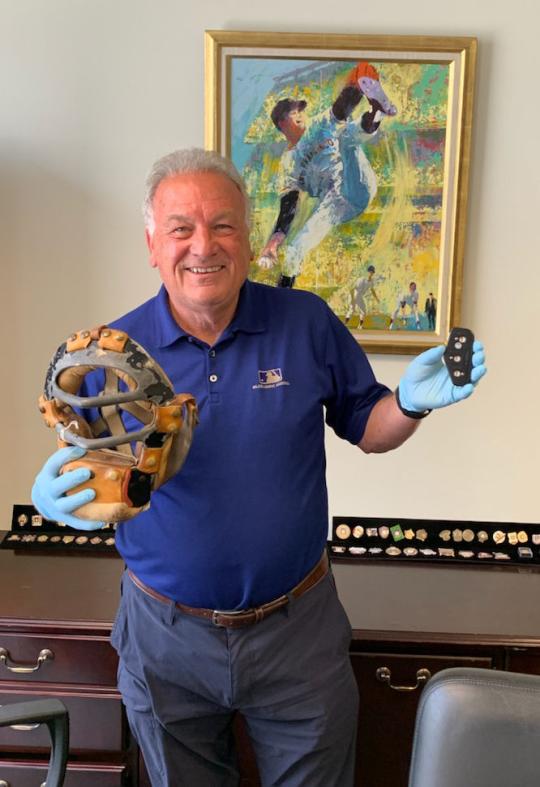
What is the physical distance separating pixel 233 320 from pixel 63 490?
1.26 ft

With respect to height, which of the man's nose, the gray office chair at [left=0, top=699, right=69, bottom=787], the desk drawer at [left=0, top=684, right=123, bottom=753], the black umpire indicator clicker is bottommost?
the desk drawer at [left=0, top=684, right=123, bottom=753]

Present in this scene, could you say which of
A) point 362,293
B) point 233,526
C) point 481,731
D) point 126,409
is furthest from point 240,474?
point 362,293

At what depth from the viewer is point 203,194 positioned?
110cm

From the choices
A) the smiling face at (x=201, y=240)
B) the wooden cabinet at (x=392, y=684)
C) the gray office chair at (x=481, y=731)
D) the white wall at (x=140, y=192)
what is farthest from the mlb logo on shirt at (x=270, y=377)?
the white wall at (x=140, y=192)

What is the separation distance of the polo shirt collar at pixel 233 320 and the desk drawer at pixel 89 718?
2.54 ft

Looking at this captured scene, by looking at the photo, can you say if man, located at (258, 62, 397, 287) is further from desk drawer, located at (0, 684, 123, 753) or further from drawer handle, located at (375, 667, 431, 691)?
desk drawer, located at (0, 684, 123, 753)

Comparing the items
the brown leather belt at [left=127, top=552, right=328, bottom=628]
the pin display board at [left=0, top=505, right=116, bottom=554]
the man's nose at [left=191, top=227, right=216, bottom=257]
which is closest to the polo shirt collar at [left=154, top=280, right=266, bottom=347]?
the man's nose at [left=191, top=227, right=216, bottom=257]

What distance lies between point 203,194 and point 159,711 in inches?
32.1

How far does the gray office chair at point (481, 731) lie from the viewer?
83 cm

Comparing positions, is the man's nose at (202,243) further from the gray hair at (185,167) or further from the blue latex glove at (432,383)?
the blue latex glove at (432,383)

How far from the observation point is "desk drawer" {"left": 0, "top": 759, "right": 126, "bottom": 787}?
4.74 ft

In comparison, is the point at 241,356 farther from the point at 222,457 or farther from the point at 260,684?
the point at 260,684

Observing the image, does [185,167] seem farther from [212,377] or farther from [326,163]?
[326,163]

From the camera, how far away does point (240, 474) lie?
1.09m
